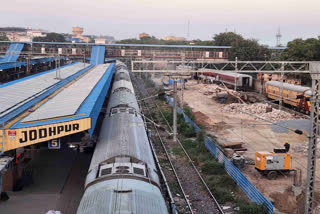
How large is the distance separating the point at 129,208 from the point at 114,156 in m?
3.78

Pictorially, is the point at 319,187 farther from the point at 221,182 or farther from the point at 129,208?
the point at 129,208

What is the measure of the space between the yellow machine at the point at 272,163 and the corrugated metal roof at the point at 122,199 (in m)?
9.35

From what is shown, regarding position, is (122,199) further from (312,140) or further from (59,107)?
(59,107)

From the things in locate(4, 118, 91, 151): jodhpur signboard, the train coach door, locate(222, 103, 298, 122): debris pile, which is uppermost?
the train coach door

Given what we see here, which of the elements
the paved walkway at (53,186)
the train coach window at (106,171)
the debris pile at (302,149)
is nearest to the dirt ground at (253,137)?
the debris pile at (302,149)

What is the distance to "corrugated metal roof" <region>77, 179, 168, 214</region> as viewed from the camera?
783cm

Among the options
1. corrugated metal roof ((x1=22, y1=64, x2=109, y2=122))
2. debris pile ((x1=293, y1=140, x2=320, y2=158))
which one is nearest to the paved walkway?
corrugated metal roof ((x1=22, y1=64, x2=109, y2=122))

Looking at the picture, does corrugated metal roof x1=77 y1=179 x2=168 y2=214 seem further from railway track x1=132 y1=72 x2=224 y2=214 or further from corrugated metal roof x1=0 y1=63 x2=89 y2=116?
corrugated metal roof x1=0 y1=63 x2=89 y2=116

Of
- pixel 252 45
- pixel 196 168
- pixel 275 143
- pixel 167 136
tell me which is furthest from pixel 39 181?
pixel 252 45

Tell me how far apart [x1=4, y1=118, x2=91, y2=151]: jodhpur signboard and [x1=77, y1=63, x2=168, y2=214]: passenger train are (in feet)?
3.83

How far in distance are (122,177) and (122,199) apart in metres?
1.50

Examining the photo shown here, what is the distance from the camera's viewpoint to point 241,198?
14.9m

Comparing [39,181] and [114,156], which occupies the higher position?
[114,156]

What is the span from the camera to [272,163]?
57.2 ft
